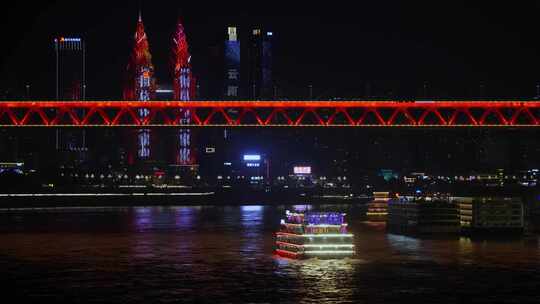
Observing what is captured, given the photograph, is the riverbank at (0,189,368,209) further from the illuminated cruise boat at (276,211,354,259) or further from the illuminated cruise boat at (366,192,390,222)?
the illuminated cruise boat at (276,211,354,259)

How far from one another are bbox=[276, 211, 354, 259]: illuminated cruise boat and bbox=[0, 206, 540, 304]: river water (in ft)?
2.12

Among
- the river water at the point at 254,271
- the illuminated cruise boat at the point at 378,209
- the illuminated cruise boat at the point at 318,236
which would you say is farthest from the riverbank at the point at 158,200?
the illuminated cruise boat at the point at 318,236

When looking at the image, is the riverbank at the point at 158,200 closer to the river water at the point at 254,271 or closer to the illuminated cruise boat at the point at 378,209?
the illuminated cruise boat at the point at 378,209

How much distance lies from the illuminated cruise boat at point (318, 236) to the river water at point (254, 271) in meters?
0.65

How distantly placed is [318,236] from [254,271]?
3.67 meters

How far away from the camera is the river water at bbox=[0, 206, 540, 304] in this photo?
2734 cm

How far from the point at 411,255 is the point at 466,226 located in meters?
13.7

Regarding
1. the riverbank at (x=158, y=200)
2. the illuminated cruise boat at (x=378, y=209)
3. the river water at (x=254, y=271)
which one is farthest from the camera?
the riverbank at (x=158, y=200)

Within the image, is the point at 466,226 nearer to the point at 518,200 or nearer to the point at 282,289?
the point at 518,200

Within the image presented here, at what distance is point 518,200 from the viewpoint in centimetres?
5109

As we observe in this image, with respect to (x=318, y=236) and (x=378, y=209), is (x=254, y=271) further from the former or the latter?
(x=378, y=209)

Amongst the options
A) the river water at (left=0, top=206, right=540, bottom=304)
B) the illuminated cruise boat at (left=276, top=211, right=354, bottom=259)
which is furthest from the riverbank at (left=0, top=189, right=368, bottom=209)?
the illuminated cruise boat at (left=276, top=211, right=354, bottom=259)

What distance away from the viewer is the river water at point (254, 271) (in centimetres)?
2734

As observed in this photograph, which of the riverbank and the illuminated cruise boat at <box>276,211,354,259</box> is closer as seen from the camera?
the illuminated cruise boat at <box>276,211,354,259</box>
